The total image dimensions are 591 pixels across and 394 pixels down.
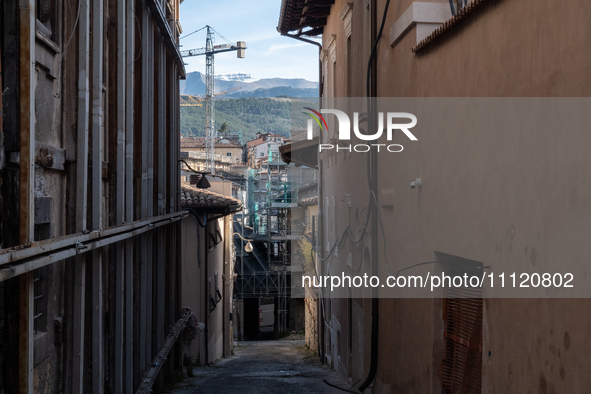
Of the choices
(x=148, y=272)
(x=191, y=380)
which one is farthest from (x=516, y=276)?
(x=191, y=380)

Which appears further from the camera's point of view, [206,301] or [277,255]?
[277,255]

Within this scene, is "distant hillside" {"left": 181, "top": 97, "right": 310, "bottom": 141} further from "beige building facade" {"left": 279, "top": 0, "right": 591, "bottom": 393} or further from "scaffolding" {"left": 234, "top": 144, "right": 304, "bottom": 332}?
"beige building facade" {"left": 279, "top": 0, "right": 591, "bottom": 393}

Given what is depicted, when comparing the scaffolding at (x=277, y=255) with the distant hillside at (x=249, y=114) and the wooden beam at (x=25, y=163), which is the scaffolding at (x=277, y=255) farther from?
the distant hillside at (x=249, y=114)

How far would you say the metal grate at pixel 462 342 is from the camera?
463 centimetres

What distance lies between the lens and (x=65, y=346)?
509cm

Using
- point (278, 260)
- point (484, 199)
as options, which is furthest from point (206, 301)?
point (278, 260)

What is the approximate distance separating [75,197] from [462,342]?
11.5ft

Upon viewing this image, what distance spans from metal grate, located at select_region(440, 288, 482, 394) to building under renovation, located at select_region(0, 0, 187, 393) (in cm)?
316

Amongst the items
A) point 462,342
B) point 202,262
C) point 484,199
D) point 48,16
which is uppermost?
point 48,16

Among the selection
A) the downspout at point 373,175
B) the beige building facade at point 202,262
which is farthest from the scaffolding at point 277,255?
the downspout at point 373,175

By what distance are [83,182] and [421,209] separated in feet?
10.4

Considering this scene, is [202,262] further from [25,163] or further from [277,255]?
[277,255]

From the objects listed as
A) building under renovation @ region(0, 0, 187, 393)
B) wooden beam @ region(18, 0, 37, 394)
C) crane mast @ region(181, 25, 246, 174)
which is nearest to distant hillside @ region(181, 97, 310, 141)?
crane mast @ region(181, 25, 246, 174)

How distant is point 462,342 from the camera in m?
4.94
